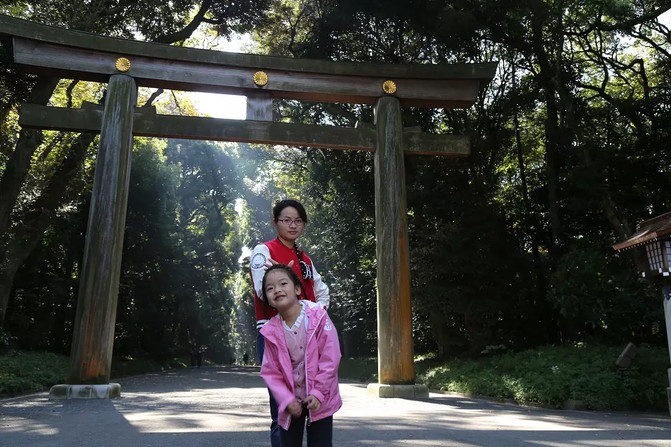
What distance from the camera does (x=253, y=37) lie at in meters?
17.3

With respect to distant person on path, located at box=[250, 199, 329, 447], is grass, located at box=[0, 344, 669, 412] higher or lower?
lower

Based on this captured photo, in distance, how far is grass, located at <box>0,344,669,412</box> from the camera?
845 centimetres

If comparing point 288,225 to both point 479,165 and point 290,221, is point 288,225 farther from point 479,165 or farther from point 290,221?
point 479,165

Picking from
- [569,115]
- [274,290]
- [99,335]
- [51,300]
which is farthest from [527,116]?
[51,300]

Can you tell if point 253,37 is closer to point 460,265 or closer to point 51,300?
point 460,265

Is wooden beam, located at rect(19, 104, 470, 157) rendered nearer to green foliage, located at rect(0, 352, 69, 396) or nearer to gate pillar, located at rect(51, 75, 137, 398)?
gate pillar, located at rect(51, 75, 137, 398)

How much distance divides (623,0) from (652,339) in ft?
26.8

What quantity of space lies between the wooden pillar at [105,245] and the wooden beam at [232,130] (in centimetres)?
28

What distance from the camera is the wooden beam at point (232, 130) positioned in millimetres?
7703

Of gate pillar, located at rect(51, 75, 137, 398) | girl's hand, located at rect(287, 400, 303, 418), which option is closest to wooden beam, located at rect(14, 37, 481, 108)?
gate pillar, located at rect(51, 75, 137, 398)

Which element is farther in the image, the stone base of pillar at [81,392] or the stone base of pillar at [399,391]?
the stone base of pillar at [399,391]

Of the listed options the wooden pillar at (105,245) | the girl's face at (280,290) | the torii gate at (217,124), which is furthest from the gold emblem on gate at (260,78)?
the girl's face at (280,290)

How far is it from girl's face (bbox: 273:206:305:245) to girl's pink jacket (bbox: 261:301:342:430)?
0.70 m

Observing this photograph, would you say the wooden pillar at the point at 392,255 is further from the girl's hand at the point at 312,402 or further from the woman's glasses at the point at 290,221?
the girl's hand at the point at 312,402
